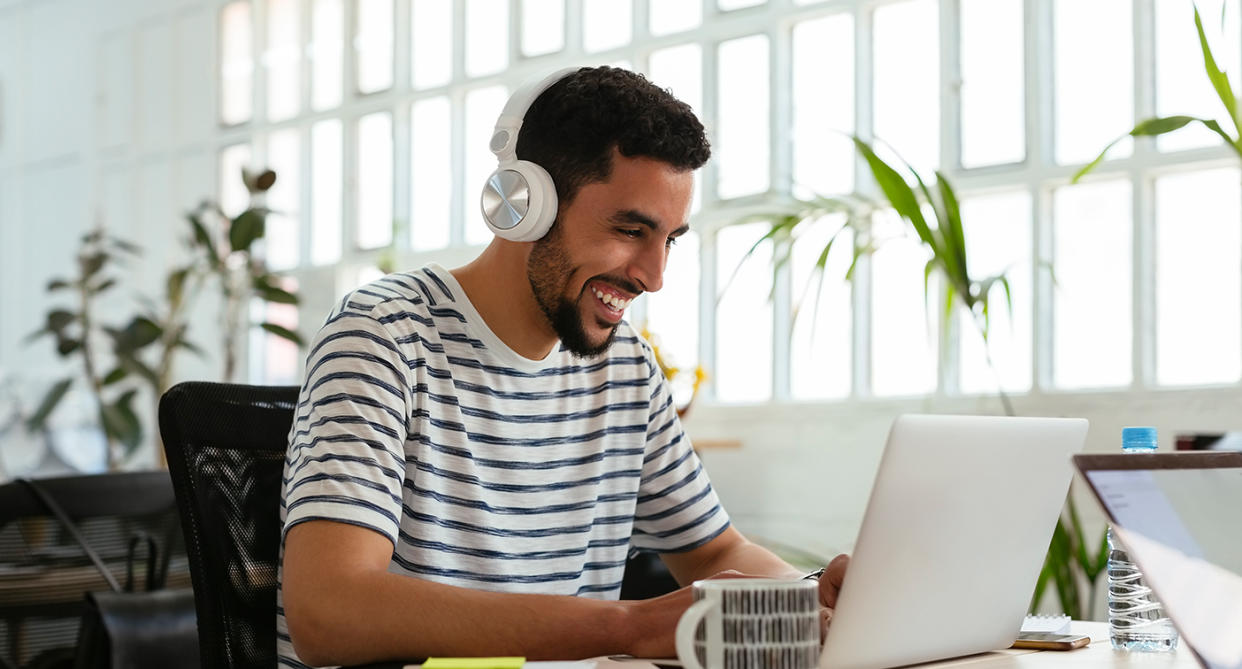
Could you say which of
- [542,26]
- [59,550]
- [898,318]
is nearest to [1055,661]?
[59,550]

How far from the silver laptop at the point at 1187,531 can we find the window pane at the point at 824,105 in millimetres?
2765

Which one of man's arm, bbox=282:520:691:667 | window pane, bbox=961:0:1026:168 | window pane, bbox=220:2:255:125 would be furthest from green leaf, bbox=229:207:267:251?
man's arm, bbox=282:520:691:667

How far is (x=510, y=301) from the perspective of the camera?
160 centimetres

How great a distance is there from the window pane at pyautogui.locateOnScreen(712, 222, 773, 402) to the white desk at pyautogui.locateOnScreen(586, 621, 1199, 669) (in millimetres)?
2665

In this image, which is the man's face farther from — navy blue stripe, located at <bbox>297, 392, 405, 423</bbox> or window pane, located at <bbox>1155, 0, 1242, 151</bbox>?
window pane, located at <bbox>1155, 0, 1242, 151</bbox>

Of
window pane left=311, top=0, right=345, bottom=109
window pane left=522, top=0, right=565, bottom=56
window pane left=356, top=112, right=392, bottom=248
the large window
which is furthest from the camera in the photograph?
window pane left=311, top=0, right=345, bottom=109

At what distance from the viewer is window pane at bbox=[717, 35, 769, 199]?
3922 mm

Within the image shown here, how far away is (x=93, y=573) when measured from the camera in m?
2.18

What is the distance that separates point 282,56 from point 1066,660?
4.91 m

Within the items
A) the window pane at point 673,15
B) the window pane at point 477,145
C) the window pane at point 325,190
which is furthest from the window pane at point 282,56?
the window pane at point 673,15

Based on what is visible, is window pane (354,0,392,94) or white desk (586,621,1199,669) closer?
white desk (586,621,1199,669)

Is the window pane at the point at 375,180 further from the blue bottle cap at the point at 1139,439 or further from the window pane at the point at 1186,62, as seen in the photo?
the blue bottle cap at the point at 1139,439

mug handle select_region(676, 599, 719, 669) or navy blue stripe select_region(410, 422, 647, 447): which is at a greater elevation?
navy blue stripe select_region(410, 422, 647, 447)

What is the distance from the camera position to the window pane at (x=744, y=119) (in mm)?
3922
